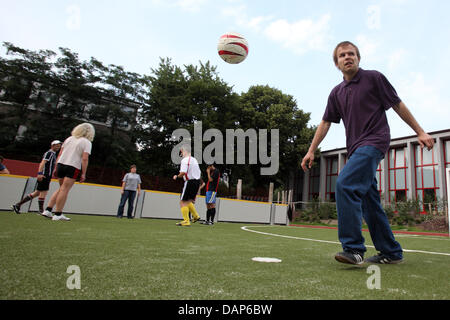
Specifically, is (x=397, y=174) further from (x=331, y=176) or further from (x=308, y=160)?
(x=308, y=160)

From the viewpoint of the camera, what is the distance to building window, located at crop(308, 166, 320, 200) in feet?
107

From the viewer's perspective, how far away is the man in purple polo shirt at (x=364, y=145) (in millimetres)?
2174

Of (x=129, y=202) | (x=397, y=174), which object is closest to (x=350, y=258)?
(x=129, y=202)

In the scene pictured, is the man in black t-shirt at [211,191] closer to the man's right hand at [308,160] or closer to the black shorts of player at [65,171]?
the black shorts of player at [65,171]

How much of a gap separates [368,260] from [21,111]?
26.9 meters

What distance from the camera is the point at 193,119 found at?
81.3 feet

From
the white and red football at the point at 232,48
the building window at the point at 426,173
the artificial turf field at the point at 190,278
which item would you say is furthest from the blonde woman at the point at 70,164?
the building window at the point at 426,173

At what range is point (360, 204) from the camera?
2.19 m

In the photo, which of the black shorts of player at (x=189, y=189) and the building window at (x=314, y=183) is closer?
the black shorts of player at (x=189, y=189)

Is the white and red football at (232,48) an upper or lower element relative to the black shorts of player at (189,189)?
upper

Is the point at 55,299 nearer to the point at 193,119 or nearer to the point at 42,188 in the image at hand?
the point at 42,188

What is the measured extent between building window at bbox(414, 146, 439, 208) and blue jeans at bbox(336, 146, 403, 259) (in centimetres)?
2503

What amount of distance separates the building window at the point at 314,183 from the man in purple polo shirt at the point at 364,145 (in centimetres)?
3131
